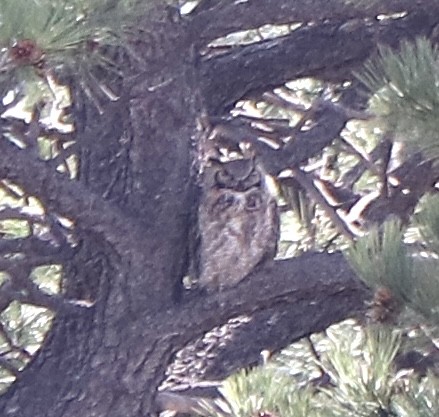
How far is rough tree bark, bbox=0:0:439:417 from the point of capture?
102 inches

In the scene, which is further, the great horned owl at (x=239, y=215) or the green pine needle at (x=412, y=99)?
the great horned owl at (x=239, y=215)

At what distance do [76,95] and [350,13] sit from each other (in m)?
0.61

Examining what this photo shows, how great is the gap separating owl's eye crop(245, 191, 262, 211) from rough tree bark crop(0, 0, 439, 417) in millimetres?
321

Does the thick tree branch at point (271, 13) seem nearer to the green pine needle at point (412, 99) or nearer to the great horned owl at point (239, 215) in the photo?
the great horned owl at point (239, 215)

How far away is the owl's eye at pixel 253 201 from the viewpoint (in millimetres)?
3238

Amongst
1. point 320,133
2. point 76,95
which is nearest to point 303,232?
point 320,133

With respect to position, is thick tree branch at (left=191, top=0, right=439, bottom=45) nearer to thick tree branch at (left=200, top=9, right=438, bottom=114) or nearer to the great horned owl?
thick tree branch at (left=200, top=9, right=438, bottom=114)

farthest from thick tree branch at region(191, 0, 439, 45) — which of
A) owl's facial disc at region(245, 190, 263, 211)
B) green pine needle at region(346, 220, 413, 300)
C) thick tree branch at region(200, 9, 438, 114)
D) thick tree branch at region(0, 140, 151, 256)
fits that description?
green pine needle at region(346, 220, 413, 300)

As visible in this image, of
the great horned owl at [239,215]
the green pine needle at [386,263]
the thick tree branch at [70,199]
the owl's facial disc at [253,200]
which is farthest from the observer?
the owl's facial disc at [253,200]

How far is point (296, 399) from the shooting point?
1.84 metres

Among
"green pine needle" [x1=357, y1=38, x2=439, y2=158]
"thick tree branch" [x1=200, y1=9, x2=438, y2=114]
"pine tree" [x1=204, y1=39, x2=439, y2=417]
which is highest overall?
"thick tree branch" [x1=200, y1=9, x2=438, y2=114]

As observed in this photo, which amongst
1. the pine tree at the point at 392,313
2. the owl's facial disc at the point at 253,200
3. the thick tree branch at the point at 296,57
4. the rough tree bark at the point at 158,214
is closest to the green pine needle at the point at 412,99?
the pine tree at the point at 392,313

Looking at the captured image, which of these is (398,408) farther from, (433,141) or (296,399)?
(433,141)

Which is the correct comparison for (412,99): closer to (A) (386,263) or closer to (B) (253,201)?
(A) (386,263)
